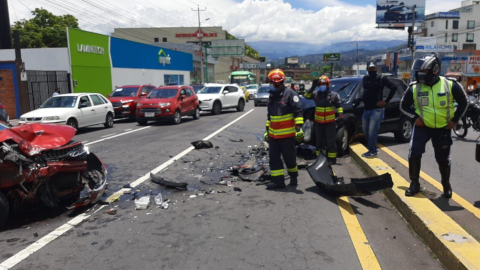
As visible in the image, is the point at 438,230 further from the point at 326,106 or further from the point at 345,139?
the point at 345,139

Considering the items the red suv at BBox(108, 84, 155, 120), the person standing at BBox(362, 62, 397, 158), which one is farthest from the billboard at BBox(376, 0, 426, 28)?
the person standing at BBox(362, 62, 397, 158)

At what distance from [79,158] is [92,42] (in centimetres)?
2353

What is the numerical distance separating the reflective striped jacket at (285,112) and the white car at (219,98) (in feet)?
50.7

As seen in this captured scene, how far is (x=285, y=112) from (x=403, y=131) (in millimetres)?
5744

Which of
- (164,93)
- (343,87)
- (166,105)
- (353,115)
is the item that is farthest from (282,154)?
(164,93)

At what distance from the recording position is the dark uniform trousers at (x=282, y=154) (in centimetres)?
617

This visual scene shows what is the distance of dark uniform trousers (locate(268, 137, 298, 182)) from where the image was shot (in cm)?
617

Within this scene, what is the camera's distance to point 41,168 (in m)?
4.68

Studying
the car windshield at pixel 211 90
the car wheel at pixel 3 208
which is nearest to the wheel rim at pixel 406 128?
the car wheel at pixel 3 208

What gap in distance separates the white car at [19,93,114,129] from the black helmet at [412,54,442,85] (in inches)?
462

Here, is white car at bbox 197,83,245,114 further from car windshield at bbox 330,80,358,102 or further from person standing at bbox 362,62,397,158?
person standing at bbox 362,62,397,158

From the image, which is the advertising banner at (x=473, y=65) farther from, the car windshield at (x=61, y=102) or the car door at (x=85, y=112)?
the car windshield at (x=61, y=102)

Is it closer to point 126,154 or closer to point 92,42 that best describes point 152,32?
point 92,42

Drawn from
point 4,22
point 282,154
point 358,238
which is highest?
point 4,22
